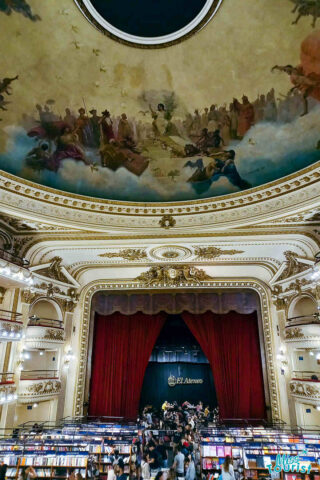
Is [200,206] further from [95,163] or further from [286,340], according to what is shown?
[286,340]

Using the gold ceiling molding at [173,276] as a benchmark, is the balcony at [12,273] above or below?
below

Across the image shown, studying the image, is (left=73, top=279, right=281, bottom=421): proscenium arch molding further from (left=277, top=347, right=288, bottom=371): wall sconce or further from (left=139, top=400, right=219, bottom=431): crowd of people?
(left=139, top=400, right=219, bottom=431): crowd of people

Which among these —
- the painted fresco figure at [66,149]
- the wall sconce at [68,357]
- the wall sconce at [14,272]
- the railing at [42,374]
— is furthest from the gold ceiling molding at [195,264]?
the painted fresco figure at [66,149]

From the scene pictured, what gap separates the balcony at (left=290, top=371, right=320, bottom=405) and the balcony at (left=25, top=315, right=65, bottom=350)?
33.5 feet

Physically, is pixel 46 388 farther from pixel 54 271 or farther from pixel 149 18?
pixel 149 18

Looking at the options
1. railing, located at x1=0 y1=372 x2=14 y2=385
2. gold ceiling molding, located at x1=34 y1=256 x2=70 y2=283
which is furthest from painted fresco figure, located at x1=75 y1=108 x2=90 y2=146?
railing, located at x1=0 y1=372 x2=14 y2=385

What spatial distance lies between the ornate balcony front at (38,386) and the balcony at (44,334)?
1.11 m

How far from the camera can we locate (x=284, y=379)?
13.6 metres

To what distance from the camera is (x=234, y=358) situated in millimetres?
15641

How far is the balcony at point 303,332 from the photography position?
1138 centimetres

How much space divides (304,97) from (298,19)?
1.79 metres

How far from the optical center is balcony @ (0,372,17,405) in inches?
371

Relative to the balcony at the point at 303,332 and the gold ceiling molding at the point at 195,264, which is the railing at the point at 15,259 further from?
the balcony at the point at 303,332

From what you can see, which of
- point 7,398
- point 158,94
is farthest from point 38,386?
point 158,94
